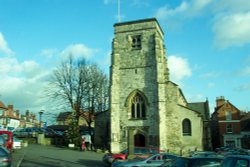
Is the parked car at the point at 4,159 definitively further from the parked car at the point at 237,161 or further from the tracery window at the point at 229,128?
the tracery window at the point at 229,128

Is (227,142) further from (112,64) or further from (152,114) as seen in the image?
(112,64)

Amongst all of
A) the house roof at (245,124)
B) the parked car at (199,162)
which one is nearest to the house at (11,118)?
the house roof at (245,124)

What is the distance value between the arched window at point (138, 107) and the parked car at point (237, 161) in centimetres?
2792

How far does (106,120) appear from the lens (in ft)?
129

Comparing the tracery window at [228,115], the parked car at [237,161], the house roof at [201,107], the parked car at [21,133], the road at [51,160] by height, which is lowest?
the road at [51,160]

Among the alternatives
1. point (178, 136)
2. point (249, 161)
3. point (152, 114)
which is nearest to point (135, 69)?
point (152, 114)

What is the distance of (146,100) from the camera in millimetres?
36906

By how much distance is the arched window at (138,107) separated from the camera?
37219 mm

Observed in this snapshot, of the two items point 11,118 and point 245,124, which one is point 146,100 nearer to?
point 245,124

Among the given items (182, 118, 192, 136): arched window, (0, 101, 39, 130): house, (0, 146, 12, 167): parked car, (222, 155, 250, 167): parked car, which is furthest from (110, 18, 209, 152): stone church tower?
(222, 155, 250, 167): parked car

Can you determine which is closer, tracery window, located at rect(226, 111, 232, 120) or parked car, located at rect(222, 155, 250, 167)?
parked car, located at rect(222, 155, 250, 167)

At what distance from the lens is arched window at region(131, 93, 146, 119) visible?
37219mm

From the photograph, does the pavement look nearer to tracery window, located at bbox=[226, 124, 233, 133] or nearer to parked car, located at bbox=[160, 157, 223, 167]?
parked car, located at bbox=[160, 157, 223, 167]

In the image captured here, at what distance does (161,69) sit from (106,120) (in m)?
9.91
